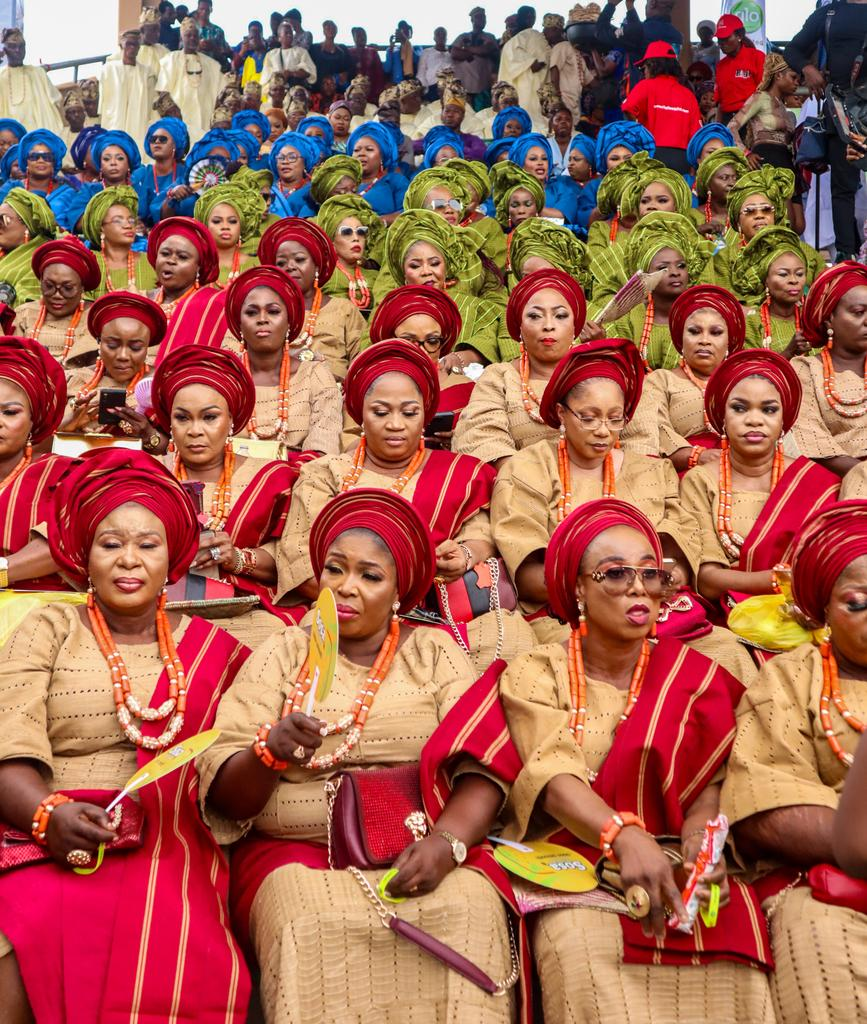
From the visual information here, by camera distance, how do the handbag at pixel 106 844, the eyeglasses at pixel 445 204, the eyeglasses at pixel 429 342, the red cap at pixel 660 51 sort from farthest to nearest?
the red cap at pixel 660 51 → the eyeglasses at pixel 445 204 → the eyeglasses at pixel 429 342 → the handbag at pixel 106 844

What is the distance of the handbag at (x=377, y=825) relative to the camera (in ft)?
11.3

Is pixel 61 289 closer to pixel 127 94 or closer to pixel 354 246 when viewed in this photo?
pixel 354 246

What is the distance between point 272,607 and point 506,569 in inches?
35.7

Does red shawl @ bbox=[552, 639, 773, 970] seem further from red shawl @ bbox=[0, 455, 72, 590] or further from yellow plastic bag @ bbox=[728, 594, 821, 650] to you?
red shawl @ bbox=[0, 455, 72, 590]

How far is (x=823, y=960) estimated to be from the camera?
3.26 meters

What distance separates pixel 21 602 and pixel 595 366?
8.13 ft

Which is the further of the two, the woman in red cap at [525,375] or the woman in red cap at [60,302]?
the woman in red cap at [60,302]

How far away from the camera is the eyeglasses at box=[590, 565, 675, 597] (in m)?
4.00

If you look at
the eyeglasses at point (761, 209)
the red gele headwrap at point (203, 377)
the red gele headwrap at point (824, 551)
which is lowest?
the red gele headwrap at point (824, 551)

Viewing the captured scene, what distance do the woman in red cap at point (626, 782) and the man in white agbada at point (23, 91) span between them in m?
14.8

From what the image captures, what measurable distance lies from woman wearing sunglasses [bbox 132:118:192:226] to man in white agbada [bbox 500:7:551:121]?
13.1 feet

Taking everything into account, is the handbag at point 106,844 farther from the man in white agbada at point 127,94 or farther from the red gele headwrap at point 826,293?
the man in white agbada at point 127,94

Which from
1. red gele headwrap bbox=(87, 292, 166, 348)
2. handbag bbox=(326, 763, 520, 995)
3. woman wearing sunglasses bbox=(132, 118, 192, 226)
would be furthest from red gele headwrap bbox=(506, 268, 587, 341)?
woman wearing sunglasses bbox=(132, 118, 192, 226)

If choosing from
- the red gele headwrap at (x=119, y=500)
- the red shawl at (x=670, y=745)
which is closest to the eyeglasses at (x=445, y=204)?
the red gele headwrap at (x=119, y=500)
